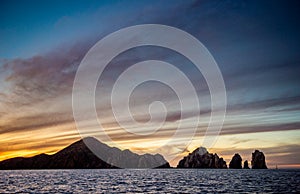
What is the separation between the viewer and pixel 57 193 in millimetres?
58812

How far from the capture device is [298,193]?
5556 cm

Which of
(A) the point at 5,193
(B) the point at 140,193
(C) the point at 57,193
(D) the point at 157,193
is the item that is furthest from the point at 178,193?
(A) the point at 5,193

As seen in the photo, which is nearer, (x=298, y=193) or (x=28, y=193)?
(x=298, y=193)

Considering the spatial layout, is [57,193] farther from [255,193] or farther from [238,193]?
[255,193]

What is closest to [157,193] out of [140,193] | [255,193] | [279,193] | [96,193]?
[140,193]

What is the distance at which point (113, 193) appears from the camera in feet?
192

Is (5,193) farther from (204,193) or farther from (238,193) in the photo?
(238,193)

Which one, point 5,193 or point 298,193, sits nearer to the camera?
point 298,193

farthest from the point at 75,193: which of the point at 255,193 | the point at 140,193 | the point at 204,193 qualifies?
the point at 255,193

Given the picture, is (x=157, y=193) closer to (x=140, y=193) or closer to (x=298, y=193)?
(x=140, y=193)

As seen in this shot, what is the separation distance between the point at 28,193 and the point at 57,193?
6.72 metres

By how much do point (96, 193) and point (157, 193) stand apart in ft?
42.2

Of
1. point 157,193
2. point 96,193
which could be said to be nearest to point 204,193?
point 157,193

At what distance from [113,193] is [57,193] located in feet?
39.5
